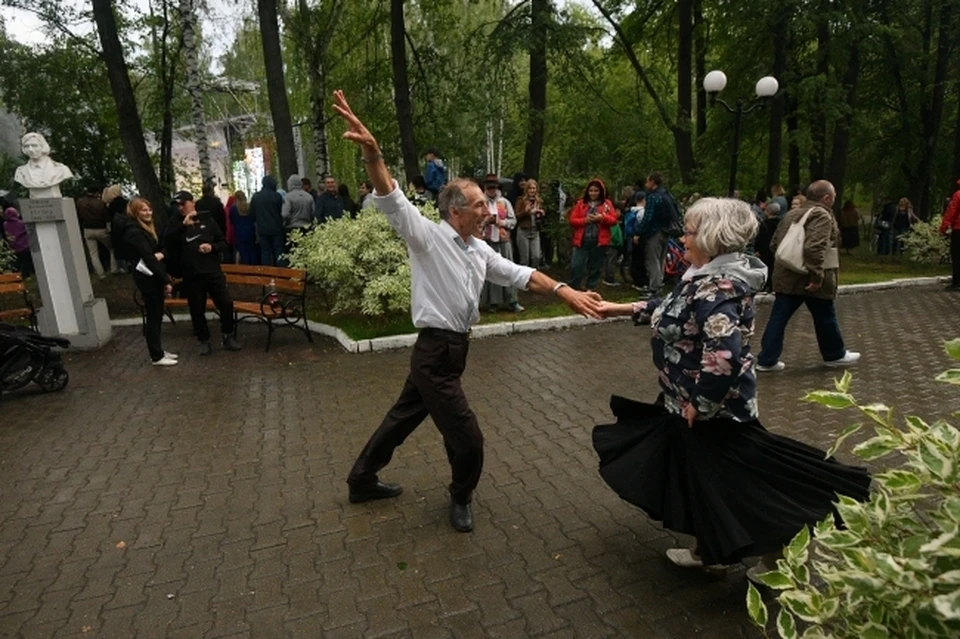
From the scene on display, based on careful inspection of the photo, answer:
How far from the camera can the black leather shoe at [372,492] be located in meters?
4.07

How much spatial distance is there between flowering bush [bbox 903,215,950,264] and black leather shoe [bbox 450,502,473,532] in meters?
15.5

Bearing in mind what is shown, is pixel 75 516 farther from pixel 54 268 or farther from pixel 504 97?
pixel 504 97

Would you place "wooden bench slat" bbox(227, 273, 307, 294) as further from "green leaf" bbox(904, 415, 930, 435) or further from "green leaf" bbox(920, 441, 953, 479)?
"green leaf" bbox(920, 441, 953, 479)

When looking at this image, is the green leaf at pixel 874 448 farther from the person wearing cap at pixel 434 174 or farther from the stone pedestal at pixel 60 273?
the person wearing cap at pixel 434 174

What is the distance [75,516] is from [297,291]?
4449 mm

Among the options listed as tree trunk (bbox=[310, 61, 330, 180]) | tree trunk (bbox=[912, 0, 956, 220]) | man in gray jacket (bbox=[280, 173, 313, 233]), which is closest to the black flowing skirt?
man in gray jacket (bbox=[280, 173, 313, 233])

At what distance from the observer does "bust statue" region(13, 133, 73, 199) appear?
8.21 metres

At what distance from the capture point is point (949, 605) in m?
1.16

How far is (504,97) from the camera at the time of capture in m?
15.3

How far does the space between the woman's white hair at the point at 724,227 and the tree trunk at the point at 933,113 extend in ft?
66.6

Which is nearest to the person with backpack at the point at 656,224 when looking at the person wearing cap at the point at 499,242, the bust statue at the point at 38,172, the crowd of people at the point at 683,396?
the person wearing cap at the point at 499,242

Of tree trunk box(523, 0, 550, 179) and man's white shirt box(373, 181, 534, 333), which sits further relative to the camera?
tree trunk box(523, 0, 550, 179)

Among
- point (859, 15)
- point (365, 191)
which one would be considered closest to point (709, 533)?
point (365, 191)

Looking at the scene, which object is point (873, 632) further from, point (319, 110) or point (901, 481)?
point (319, 110)
